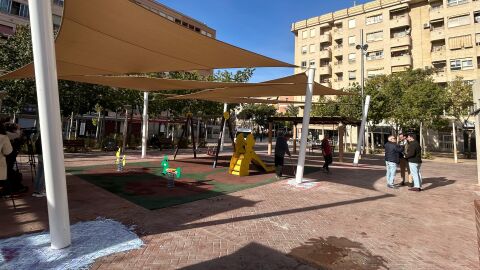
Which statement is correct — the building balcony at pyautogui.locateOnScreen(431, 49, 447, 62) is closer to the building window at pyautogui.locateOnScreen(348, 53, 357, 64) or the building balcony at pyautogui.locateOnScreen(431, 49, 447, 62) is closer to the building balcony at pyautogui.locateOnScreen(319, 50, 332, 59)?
the building window at pyautogui.locateOnScreen(348, 53, 357, 64)

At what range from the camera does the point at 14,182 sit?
7074mm

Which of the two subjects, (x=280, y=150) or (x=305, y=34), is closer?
(x=280, y=150)

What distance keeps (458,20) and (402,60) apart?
7.14m

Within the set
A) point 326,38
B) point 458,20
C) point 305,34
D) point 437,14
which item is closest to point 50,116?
point 458,20

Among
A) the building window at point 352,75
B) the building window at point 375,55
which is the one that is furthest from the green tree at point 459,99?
the building window at point 352,75

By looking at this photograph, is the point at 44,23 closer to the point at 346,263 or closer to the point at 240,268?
the point at 240,268

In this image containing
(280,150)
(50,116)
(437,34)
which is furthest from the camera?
(437,34)

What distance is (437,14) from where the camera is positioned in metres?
37.0

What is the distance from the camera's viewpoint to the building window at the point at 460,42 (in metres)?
34.6

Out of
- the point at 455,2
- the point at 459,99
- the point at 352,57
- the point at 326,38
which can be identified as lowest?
the point at 459,99

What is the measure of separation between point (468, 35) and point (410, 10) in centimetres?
851

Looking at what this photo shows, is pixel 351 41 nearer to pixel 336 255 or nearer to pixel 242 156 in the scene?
pixel 242 156

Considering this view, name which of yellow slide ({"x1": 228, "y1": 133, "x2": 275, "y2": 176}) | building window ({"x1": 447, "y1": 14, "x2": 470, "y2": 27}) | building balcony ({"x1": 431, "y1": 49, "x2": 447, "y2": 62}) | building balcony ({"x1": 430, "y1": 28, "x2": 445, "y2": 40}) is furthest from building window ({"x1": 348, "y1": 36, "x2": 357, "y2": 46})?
yellow slide ({"x1": 228, "y1": 133, "x2": 275, "y2": 176})

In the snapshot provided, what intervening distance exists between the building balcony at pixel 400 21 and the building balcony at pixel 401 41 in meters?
1.75
